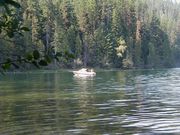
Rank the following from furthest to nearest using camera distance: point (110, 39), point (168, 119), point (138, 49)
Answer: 1. point (138, 49)
2. point (110, 39)
3. point (168, 119)

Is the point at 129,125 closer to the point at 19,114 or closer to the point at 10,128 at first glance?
the point at 10,128

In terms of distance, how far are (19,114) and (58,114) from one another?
2.08 m

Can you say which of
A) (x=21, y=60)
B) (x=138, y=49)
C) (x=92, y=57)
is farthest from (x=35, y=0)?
(x=21, y=60)

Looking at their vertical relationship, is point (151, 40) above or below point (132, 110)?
above

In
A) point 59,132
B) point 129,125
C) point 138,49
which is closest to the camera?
point 59,132

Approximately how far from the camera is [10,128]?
18938 millimetres

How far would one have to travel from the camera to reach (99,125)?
65.1 ft

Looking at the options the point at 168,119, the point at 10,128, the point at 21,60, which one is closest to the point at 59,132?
the point at 10,128

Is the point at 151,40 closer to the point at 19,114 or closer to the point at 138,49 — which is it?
the point at 138,49

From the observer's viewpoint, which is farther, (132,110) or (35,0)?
(35,0)

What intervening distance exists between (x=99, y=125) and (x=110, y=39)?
4540 inches

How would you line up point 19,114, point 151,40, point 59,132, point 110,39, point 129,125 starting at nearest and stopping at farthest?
point 59,132 → point 129,125 → point 19,114 → point 110,39 → point 151,40

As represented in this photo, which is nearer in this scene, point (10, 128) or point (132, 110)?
point (10, 128)

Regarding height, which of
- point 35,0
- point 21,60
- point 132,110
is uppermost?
point 35,0
